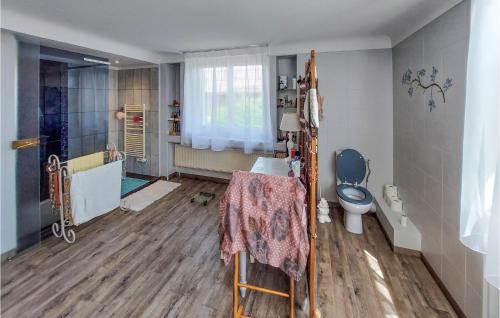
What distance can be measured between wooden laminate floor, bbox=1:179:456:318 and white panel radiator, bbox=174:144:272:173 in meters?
1.59

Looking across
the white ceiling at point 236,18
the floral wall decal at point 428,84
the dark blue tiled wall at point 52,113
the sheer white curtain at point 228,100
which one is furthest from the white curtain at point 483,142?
the dark blue tiled wall at point 52,113

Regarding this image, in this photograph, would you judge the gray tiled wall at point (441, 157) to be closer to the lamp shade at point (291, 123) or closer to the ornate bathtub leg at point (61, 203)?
the lamp shade at point (291, 123)

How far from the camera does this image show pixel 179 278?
2094 millimetres

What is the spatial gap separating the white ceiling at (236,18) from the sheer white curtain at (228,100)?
0.50m

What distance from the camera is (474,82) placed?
142 cm

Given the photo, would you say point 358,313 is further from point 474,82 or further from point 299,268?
point 474,82

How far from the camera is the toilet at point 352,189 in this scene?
2754mm

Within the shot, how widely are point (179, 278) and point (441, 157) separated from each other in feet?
8.13

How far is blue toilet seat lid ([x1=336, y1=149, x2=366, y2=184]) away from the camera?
10.6 feet

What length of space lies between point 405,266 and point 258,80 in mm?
3003

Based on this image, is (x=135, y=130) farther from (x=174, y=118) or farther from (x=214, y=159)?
(x=214, y=159)

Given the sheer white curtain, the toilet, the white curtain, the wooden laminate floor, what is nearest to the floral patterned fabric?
the wooden laminate floor

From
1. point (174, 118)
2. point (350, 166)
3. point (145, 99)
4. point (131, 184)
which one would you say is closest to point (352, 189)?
point (350, 166)

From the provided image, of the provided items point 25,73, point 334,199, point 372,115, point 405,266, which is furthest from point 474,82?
point 25,73
